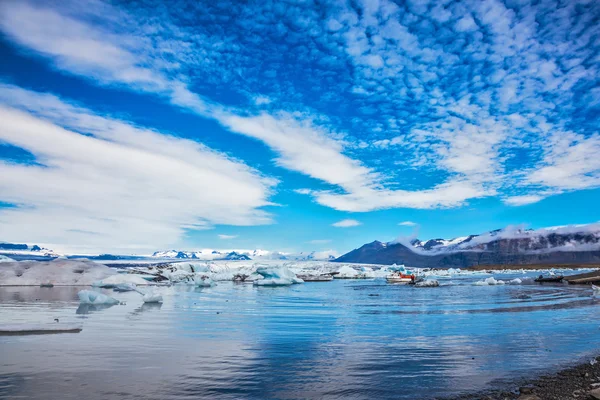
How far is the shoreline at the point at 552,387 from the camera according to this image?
27.8 feet

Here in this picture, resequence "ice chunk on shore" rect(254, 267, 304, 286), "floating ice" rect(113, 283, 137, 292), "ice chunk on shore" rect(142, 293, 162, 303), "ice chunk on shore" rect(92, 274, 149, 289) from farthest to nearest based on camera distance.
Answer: "ice chunk on shore" rect(254, 267, 304, 286), "floating ice" rect(113, 283, 137, 292), "ice chunk on shore" rect(92, 274, 149, 289), "ice chunk on shore" rect(142, 293, 162, 303)

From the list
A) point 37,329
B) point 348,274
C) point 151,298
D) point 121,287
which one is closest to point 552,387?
point 37,329

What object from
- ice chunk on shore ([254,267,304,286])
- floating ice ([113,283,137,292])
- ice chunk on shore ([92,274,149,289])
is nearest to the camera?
ice chunk on shore ([92,274,149,289])

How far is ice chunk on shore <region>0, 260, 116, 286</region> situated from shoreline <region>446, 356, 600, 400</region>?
47.3 meters

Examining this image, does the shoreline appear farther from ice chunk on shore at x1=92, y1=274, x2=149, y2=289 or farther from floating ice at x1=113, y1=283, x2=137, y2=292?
ice chunk on shore at x1=92, y1=274, x2=149, y2=289

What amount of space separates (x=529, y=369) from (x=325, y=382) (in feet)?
19.3

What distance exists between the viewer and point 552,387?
9102mm

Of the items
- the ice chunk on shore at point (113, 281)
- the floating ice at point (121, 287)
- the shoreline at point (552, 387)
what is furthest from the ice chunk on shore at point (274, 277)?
the shoreline at point (552, 387)

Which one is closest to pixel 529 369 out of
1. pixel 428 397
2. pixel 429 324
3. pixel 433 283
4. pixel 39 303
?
pixel 428 397

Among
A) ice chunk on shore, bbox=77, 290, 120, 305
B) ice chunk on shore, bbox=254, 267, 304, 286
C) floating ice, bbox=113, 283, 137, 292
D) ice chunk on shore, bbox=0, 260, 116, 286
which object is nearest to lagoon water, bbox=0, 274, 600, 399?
ice chunk on shore, bbox=77, 290, 120, 305

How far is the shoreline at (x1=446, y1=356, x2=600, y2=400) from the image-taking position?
27.8ft

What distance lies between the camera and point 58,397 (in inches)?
325

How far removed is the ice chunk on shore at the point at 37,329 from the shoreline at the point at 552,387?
14916 mm

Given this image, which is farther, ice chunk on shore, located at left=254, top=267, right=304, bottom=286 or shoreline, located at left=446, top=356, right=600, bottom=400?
ice chunk on shore, located at left=254, top=267, right=304, bottom=286
